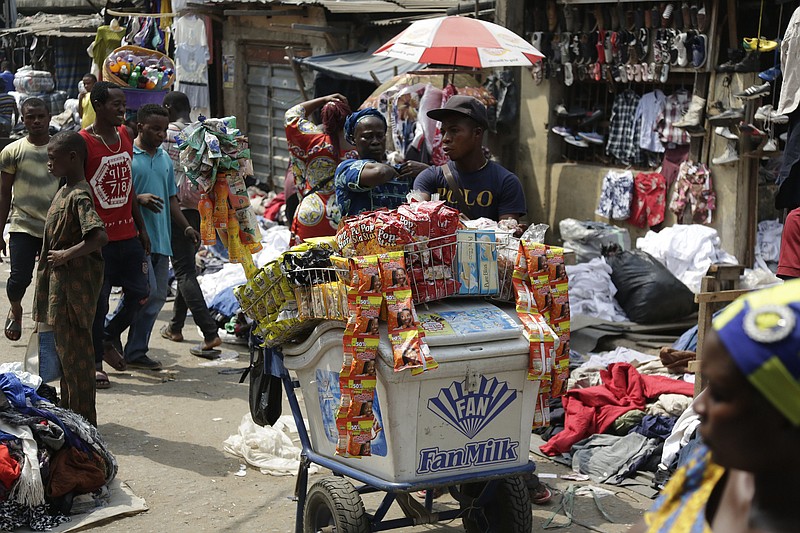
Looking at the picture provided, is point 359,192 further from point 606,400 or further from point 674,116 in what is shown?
point 674,116

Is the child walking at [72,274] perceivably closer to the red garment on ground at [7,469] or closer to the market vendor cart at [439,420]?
the red garment on ground at [7,469]

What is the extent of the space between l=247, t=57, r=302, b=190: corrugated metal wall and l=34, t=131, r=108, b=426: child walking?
354 inches

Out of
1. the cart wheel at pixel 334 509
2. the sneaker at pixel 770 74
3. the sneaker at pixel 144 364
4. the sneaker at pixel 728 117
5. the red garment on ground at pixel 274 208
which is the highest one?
the sneaker at pixel 770 74

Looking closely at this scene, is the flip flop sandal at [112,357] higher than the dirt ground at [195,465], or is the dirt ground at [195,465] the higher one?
the flip flop sandal at [112,357]

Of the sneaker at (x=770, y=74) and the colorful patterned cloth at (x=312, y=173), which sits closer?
the colorful patterned cloth at (x=312, y=173)

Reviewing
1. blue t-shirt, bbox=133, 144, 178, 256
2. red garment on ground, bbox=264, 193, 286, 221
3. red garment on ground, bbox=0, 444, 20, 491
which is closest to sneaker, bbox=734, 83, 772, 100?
blue t-shirt, bbox=133, 144, 178, 256

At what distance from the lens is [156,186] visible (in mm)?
7395

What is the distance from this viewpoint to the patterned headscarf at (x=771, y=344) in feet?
4.20

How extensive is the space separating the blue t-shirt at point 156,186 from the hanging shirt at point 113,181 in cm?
41

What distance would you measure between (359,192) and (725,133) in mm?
4758

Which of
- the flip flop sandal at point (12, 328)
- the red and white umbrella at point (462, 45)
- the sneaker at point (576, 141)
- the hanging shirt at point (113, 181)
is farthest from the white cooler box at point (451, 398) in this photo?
the sneaker at point (576, 141)

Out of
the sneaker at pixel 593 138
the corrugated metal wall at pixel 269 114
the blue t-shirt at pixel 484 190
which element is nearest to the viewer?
the blue t-shirt at pixel 484 190

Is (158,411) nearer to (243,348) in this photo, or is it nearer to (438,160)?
(243,348)

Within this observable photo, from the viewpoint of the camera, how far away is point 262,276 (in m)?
4.25
